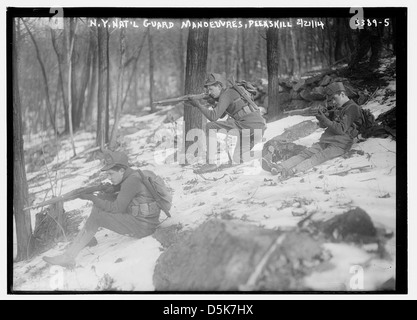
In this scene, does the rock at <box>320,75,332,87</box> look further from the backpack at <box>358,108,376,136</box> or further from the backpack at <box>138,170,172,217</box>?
the backpack at <box>138,170,172,217</box>

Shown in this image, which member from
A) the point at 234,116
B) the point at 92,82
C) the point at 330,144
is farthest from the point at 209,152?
the point at 92,82

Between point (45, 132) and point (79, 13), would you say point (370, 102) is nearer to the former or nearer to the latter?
point (79, 13)

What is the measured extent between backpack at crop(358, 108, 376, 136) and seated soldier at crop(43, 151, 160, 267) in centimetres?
203

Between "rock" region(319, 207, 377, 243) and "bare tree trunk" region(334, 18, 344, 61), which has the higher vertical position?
"bare tree trunk" region(334, 18, 344, 61)

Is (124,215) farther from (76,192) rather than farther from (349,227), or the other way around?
(349,227)

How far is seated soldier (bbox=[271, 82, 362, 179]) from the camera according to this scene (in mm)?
4543

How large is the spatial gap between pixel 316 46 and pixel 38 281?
11.2 feet

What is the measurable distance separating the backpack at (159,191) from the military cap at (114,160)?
0.17 metres

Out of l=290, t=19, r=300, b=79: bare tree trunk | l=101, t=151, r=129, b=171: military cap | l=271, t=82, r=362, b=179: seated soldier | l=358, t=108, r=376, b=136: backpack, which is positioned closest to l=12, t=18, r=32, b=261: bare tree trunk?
l=101, t=151, r=129, b=171: military cap

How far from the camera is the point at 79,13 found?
4578 millimetres

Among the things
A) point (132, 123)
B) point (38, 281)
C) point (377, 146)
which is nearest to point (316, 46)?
point (377, 146)

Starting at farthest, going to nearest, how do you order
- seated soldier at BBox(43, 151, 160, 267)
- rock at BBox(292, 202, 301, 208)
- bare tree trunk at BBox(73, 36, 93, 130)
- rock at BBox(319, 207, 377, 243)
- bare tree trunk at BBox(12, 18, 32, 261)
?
bare tree trunk at BBox(73, 36, 93, 130) → bare tree trunk at BBox(12, 18, 32, 261) → seated soldier at BBox(43, 151, 160, 267) → rock at BBox(292, 202, 301, 208) → rock at BBox(319, 207, 377, 243)

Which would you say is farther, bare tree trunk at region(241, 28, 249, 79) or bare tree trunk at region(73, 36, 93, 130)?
bare tree trunk at region(73, 36, 93, 130)

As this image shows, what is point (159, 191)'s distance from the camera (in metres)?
4.52
